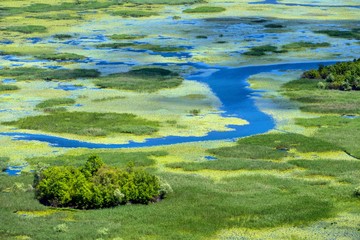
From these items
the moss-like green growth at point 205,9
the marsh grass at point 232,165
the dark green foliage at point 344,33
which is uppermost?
the marsh grass at point 232,165

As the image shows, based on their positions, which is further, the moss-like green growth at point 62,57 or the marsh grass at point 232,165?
the moss-like green growth at point 62,57

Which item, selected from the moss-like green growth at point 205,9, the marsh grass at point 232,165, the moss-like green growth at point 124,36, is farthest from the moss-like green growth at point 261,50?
the marsh grass at point 232,165

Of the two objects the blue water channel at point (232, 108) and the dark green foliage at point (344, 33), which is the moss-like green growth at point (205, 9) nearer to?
the dark green foliage at point (344, 33)

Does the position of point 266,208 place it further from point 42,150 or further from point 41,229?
point 42,150

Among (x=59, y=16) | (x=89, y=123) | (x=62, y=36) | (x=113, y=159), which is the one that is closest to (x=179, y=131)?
(x=89, y=123)

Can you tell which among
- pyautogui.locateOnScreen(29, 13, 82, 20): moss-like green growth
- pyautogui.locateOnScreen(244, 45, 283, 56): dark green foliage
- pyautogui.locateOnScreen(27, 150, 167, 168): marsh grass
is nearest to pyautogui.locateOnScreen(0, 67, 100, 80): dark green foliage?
pyautogui.locateOnScreen(244, 45, 283, 56): dark green foliage

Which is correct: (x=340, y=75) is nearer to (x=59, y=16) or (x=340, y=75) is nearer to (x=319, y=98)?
(x=319, y=98)

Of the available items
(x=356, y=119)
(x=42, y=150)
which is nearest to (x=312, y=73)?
(x=356, y=119)
